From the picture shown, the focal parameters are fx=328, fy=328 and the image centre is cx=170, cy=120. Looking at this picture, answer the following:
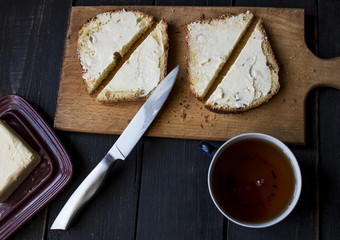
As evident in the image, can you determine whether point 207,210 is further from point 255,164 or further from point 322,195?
point 322,195

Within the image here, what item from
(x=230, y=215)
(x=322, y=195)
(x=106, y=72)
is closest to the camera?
(x=230, y=215)

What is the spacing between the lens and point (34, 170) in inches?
63.2

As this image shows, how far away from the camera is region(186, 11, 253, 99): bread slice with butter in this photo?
60.7 inches

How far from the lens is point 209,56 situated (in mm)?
1548

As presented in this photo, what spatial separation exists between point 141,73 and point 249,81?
1.66 feet

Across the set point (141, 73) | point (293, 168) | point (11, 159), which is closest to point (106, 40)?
point (141, 73)

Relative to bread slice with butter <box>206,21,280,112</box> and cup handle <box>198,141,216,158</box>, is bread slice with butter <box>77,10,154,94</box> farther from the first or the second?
cup handle <box>198,141,216,158</box>

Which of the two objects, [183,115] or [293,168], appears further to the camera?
[183,115]

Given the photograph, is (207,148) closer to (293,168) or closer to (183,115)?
(183,115)

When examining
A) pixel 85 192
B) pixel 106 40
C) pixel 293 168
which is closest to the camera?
pixel 293 168

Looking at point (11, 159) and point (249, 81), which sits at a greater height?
point (249, 81)

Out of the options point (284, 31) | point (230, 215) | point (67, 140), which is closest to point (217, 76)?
Result: point (284, 31)

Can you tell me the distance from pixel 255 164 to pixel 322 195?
1.30 ft

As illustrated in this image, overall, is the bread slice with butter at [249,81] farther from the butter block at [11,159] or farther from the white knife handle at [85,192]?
the butter block at [11,159]
